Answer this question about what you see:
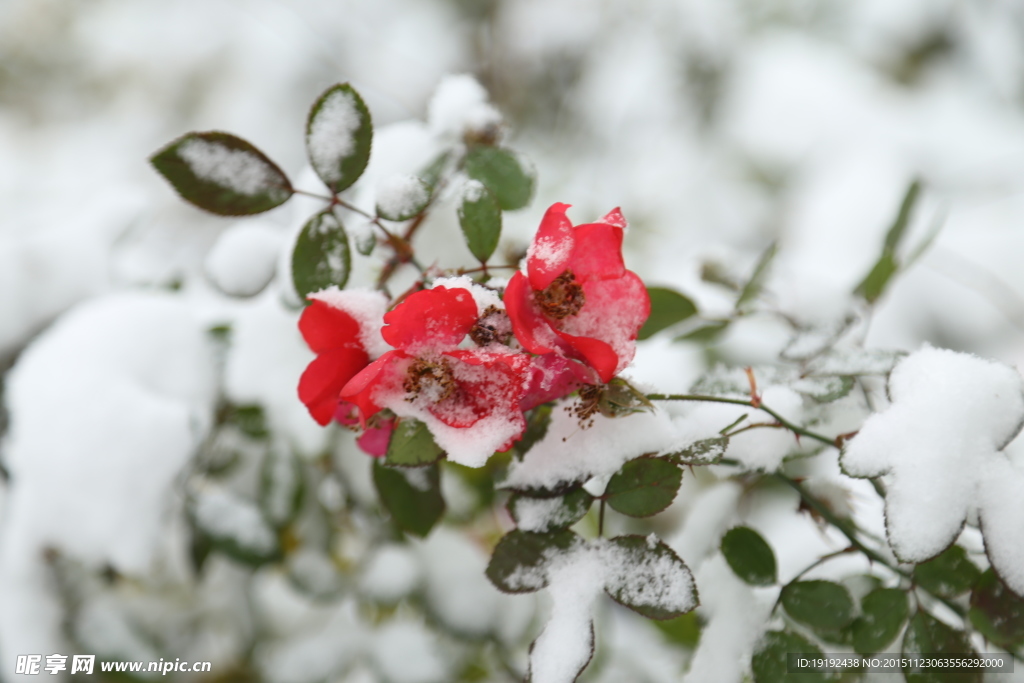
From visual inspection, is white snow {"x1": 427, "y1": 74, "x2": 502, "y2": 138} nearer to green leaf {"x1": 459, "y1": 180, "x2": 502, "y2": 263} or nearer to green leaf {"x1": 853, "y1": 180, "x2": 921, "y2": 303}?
green leaf {"x1": 459, "y1": 180, "x2": 502, "y2": 263}

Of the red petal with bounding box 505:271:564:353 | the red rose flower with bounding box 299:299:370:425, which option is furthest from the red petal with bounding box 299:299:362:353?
the red petal with bounding box 505:271:564:353

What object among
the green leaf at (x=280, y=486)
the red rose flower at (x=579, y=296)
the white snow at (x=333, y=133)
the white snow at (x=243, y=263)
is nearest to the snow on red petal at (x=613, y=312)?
the red rose flower at (x=579, y=296)

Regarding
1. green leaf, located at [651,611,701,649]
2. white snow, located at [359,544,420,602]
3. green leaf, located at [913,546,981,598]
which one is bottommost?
green leaf, located at [651,611,701,649]

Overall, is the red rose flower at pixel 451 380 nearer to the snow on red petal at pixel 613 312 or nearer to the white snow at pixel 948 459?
the snow on red petal at pixel 613 312

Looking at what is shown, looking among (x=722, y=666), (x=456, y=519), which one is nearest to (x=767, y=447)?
(x=722, y=666)

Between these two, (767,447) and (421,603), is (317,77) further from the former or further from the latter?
(767,447)

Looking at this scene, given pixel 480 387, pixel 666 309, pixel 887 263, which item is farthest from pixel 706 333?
pixel 480 387
